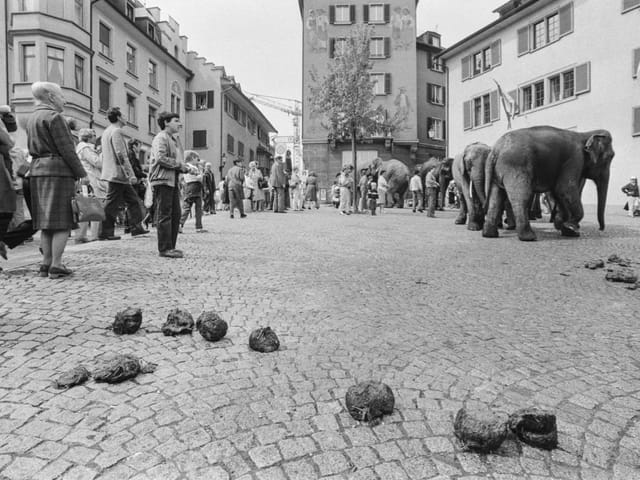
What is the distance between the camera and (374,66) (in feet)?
142

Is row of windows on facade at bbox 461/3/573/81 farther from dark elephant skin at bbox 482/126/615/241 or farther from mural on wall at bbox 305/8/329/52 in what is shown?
dark elephant skin at bbox 482/126/615/241

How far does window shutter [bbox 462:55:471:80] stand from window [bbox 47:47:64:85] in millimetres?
24340

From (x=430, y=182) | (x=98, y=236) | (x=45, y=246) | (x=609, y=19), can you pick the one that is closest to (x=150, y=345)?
(x=45, y=246)

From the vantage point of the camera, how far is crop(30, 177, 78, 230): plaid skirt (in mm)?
5703

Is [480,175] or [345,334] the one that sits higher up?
[480,175]

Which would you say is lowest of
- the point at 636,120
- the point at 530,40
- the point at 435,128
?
the point at 636,120

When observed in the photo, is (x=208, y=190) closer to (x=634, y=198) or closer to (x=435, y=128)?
(x=634, y=198)

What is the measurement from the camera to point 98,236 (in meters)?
9.92

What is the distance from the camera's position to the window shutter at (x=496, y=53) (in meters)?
32.6

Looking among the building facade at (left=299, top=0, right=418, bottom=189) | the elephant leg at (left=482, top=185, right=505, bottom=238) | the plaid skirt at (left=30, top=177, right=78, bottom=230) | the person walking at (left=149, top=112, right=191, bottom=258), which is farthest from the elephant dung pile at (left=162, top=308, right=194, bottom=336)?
the building facade at (left=299, top=0, right=418, bottom=189)

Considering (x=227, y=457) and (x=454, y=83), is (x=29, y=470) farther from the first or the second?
(x=454, y=83)

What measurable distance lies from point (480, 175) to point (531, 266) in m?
5.81

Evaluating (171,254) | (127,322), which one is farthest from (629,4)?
(127,322)

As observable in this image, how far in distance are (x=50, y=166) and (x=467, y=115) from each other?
3333cm
